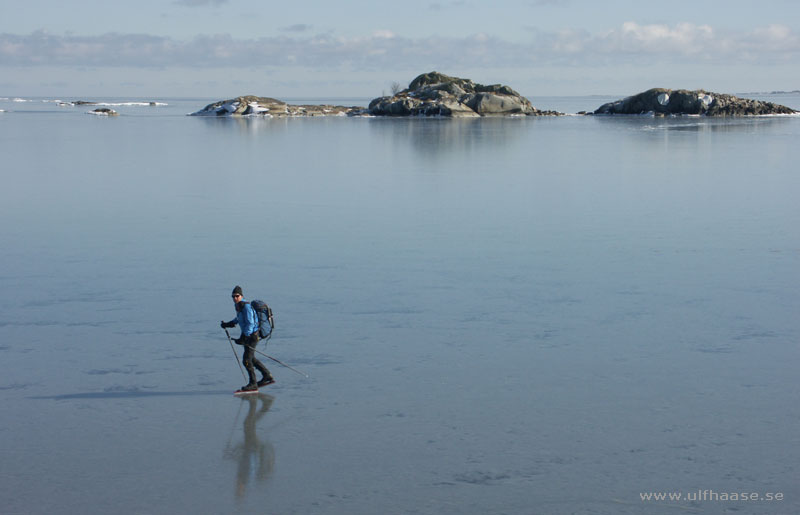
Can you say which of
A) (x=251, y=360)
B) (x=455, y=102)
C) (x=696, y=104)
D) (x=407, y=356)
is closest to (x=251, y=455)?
(x=251, y=360)

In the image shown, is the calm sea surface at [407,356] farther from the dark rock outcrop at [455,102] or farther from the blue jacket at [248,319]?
the dark rock outcrop at [455,102]

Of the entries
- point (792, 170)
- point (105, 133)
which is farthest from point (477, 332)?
point (105, 133)

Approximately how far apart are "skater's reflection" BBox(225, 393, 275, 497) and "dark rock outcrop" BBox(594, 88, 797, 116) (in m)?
110

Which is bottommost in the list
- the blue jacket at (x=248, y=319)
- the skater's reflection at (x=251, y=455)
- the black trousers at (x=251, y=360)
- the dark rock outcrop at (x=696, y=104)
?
the skater's reflection at (x=251, y=455)

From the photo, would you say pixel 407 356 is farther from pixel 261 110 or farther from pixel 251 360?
pixel 261 110

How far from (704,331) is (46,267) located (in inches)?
560

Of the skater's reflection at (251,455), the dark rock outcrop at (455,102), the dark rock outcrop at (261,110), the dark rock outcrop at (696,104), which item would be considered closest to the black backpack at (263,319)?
the skater's reflection at (251,455)

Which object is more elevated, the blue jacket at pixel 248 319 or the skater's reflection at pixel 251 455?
the blue jacket at pixel 248 319

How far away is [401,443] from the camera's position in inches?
394

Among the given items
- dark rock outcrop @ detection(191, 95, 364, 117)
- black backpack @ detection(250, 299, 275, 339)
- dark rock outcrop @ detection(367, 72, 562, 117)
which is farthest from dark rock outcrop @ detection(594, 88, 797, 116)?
black backpack @ detection(250, 299, 275, 339)

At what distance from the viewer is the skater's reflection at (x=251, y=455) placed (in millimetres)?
9336

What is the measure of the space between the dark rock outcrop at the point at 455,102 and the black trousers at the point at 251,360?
97.8m

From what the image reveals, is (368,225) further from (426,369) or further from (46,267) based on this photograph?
(426,369)

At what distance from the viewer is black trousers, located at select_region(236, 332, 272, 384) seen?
1178 centimetres
